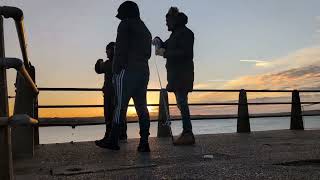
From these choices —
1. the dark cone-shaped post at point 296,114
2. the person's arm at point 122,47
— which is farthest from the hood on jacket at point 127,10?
the dark cone-shaped post at point 296,114

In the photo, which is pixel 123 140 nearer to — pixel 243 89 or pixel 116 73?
pixel 116 73

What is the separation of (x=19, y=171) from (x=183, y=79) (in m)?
3.48

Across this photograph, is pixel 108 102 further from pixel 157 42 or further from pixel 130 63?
pixel 130 63

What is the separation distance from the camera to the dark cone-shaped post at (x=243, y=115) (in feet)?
37.0

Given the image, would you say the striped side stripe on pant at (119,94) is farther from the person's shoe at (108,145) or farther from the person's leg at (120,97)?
the person's shoe at (108,145)

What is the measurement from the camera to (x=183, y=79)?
737cm

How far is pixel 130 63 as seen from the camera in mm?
6148

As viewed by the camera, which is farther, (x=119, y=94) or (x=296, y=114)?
(x=296, y=114)

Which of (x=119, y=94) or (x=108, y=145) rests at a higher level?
(x=119, y=94)

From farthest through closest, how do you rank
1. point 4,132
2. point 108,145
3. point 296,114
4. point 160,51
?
point 296,114, point 160,51, point 108,145, point 4,132

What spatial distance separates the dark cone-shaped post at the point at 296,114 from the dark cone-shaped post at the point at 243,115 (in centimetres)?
169

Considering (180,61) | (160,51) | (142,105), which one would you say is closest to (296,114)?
(180,61)

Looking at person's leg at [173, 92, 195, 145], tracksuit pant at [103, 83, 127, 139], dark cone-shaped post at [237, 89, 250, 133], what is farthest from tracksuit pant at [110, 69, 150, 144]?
dark cone-shaped post at [237, 89, 250, 133]

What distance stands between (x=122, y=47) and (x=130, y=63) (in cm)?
24
